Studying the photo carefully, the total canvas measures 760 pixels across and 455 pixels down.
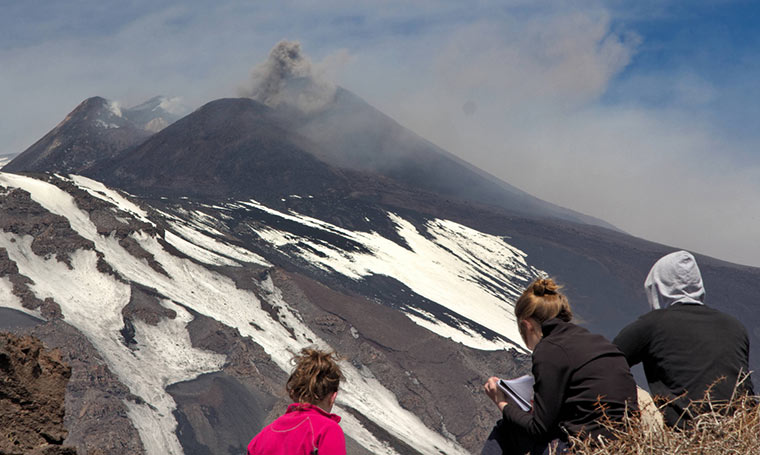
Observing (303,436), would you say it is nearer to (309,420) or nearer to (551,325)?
(309,420)

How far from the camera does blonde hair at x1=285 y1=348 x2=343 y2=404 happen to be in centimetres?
236

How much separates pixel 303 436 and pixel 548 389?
85 cm

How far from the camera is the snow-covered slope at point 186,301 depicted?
56.1ft

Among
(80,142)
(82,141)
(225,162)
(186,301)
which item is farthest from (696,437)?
(82,141)

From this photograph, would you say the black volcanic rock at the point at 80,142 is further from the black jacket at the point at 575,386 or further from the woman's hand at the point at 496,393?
the black jacket at the point at 575,386

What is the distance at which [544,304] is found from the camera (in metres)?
2.56

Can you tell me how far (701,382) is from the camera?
2.58 meters

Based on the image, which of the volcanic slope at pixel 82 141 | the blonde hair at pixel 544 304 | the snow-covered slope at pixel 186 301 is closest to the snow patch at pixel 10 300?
the snow-covered slope at pixel 186 301

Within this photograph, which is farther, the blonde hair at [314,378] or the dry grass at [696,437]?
the blonde hair at [314,378]

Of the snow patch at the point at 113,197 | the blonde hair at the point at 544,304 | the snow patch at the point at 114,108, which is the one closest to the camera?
the blonde hair at the point at 544,304

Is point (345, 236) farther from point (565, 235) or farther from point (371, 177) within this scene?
point (565, 235)

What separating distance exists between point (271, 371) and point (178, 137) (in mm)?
49072

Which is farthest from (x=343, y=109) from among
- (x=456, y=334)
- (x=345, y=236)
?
(x=456, y=334)

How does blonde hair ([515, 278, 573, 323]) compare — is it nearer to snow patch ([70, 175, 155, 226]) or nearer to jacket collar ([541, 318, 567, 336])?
jacket collar ([541, 318, 567, 336])
